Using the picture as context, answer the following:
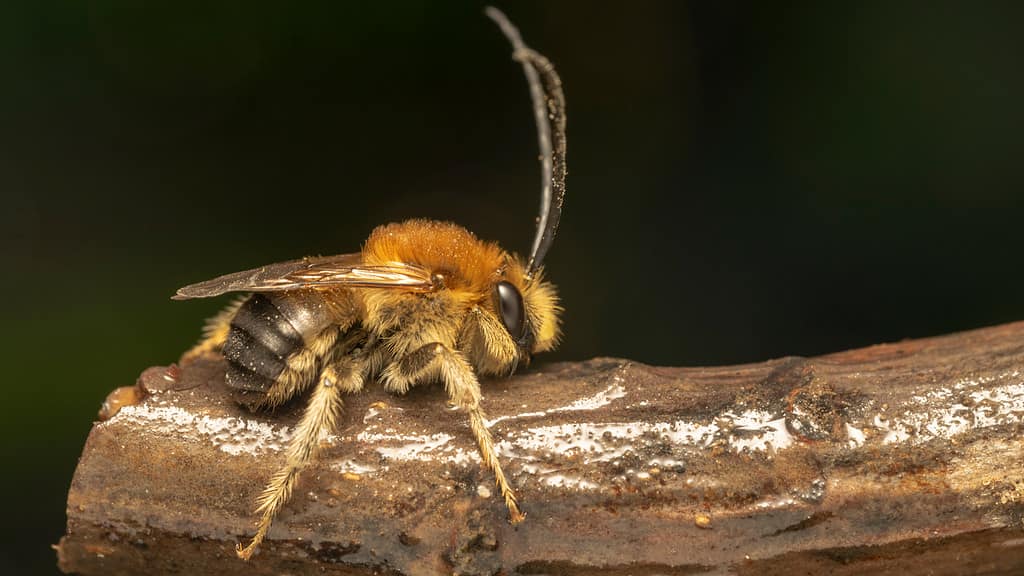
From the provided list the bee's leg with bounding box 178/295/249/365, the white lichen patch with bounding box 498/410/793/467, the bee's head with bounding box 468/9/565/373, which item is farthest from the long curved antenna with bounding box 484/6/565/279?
the bee's leg with bounding box 178/295/249/365

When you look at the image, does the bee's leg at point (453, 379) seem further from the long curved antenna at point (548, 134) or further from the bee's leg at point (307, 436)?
the long curved antenna at point (548, 134)

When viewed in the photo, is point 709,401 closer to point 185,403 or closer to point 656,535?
point 656,535

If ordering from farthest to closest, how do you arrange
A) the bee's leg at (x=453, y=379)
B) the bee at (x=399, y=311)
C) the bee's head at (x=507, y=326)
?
the bee's head at (x=507, y=326) → the bee at (x=399, y=311) → the bee's leg at (x=453, y=379)

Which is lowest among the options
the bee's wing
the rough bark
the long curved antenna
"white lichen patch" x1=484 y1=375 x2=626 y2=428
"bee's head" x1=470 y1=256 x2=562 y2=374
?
the rough bark

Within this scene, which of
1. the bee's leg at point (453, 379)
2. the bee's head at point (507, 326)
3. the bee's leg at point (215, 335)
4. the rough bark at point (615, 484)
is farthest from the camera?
the bee's leg at point (215, 335)

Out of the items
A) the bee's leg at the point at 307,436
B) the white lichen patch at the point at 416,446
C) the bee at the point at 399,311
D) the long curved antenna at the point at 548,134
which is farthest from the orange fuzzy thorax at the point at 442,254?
the white lichen patch at the point at 416,446

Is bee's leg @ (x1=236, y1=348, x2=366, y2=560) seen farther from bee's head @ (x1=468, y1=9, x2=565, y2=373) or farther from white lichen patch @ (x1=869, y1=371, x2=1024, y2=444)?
white lichen patch @ (x1=869, y1=371, x2=1024, y2=444)
